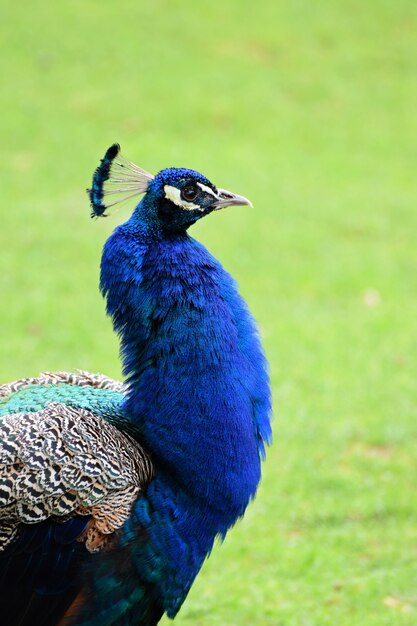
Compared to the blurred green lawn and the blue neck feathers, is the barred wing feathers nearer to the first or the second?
the blue neck feathers

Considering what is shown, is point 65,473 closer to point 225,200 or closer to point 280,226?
point 225,200

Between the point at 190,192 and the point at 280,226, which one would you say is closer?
the point at 190,192

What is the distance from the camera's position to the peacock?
259 cm

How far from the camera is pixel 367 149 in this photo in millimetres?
10500

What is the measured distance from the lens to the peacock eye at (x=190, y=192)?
2.81 m

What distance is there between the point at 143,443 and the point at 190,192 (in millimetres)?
724

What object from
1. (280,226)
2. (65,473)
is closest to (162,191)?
(65,473)

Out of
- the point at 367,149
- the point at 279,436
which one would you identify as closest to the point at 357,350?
the point at 279,436

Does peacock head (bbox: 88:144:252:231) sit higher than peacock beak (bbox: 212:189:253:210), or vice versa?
peacock beak (bbox: 212:189:253:210)

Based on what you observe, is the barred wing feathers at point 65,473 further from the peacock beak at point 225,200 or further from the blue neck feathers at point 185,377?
the peacock beak at point 225,200

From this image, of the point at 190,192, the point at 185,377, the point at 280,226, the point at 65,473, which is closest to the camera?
the point at 65,473

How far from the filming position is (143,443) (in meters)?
2.79

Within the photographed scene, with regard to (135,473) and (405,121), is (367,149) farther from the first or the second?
(135,473)

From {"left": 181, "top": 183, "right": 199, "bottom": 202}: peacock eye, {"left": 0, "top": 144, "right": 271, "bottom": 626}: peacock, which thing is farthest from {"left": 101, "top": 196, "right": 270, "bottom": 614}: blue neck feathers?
{"left": 181, "top": 183, "right": 199, "bottom": 202}: peacock eye
